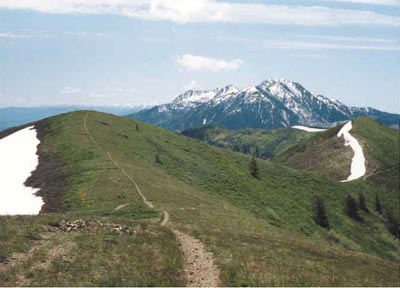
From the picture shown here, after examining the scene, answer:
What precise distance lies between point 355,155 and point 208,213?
12656 cm

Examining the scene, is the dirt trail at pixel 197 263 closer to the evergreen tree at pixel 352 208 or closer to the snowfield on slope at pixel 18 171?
the snowfield on slope at pixel 18 171

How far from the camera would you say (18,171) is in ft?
205

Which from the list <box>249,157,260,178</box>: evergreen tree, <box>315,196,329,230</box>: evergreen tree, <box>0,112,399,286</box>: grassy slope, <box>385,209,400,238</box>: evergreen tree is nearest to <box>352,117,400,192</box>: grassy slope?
<box>0,112,399,286</box>: grassy slope

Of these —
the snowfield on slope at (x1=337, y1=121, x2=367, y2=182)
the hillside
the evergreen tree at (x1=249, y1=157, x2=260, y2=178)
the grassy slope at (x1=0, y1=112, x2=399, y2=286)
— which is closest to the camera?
the grassy slope at (x1=0, y1=112, x2=399, y2=286)

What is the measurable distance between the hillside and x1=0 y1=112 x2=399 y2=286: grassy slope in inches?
964

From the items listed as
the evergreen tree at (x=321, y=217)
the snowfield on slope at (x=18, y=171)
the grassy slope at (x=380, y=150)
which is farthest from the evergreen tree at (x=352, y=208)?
the snowfield on slope at (x=18, y=171)

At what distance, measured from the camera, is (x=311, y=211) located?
265ft

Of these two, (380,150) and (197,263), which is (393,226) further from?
(380,150)

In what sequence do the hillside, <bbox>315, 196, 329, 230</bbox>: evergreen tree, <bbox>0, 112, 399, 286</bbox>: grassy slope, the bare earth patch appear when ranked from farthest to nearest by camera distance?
1. the hillside
2. <bbox>315, 196, 329, 230</bbox>: evergreen tree
3. <bbox>0, 112, 399, 286</bbox>: grassy slope
4. the bare earth patch

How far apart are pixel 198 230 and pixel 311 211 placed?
5428cm

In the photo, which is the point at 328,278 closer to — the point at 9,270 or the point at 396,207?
the point at 9,270

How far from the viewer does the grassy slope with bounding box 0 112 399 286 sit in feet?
74.1

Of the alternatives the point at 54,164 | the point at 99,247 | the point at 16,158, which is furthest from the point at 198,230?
the point at 16,158

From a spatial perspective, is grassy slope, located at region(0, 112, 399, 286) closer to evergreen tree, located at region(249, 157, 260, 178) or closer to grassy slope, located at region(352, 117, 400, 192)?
evergreen tree, located at region(249, 157, 260, 178)
